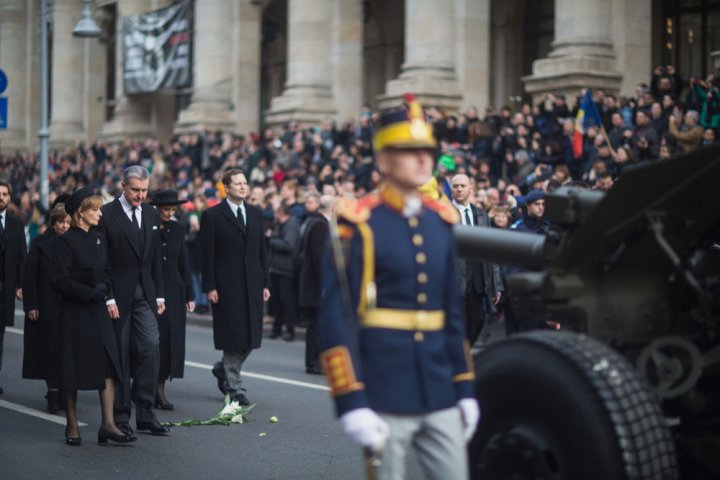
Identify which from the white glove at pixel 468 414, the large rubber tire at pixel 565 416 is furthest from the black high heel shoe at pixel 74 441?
the white glove at pixel 468 414

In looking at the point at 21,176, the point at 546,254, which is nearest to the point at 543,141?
the point at 546,254

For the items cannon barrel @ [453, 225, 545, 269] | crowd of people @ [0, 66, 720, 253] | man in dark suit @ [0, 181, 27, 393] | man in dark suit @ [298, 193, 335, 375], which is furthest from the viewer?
crowd of people @ [0, 66, 720, 253]

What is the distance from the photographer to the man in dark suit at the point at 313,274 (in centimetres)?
1427

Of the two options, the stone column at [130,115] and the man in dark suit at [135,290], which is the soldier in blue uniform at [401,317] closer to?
the man in dark suit at [135,290]

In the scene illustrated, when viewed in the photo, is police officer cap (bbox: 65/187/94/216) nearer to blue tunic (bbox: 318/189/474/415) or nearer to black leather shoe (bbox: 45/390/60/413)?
black leather shoe (bbox: 45/390/60/413)

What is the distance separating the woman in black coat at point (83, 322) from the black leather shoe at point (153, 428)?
0.47 meters

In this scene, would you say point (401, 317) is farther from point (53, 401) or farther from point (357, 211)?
point (53, 401)

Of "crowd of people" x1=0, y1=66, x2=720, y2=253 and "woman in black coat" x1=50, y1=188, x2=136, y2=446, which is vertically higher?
"crowd of people" x1=0, y1=66, x2=720, y2=253

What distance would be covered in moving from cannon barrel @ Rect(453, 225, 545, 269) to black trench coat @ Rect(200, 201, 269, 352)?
5225 millimetres

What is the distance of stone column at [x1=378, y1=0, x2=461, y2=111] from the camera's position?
26875 millimetres

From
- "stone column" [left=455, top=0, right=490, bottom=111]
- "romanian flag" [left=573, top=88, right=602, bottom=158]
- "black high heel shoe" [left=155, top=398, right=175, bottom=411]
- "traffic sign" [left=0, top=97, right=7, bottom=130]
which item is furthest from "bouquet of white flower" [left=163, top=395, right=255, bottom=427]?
"stone column" [left=455, top=0, right=490, bottom=111]

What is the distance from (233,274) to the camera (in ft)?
37.9

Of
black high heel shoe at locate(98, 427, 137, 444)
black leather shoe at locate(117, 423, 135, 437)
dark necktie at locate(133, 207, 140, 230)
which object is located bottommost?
black high heel shoe at locate(98, 427, 137, 444)

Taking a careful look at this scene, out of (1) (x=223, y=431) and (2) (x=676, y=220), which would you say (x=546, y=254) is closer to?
(2) (x=676, y=220)
